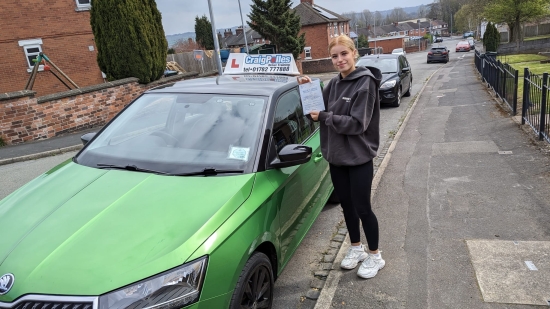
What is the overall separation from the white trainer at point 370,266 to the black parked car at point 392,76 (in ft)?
28.6

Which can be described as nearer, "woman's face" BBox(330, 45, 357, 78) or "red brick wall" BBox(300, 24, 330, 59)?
"woman's face" BBox(330, 45, 357, 78)

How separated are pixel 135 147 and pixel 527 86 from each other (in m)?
7.69

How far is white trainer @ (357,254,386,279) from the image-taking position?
341 cm

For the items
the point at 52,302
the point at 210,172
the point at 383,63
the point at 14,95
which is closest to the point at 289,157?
the point at 210,172

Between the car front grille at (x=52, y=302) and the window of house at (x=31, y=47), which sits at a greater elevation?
the window of house at (x=31, y=47)

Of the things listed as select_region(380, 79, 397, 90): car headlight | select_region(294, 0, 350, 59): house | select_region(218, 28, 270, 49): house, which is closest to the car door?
select_region(380, 79, 397, 90): car headlight

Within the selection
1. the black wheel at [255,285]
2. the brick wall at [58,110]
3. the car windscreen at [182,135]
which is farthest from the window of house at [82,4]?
the black wheel at [255,285]

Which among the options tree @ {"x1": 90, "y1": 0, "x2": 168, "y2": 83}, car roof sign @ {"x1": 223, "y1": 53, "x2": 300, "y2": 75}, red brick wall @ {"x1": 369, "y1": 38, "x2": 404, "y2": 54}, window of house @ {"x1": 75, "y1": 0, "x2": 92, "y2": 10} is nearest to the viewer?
car roof sign @ {"x1": 223, "y1": 53, "x2": 300, "y2": 75}

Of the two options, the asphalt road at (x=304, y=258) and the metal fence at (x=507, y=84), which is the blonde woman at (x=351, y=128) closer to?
the asphalt road at (x=304, y=258)

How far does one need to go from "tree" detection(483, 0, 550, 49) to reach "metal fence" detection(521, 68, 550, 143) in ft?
106

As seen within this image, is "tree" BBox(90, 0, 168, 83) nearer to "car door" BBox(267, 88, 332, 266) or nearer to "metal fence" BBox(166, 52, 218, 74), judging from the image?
"car door" BBox(267, 88, 332, 266)

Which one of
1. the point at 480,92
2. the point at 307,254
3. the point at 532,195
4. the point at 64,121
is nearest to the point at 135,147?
the point at 307,254

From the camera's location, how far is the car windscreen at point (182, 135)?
3004 mm

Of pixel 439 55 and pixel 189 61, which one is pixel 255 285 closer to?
pixel 189 61
